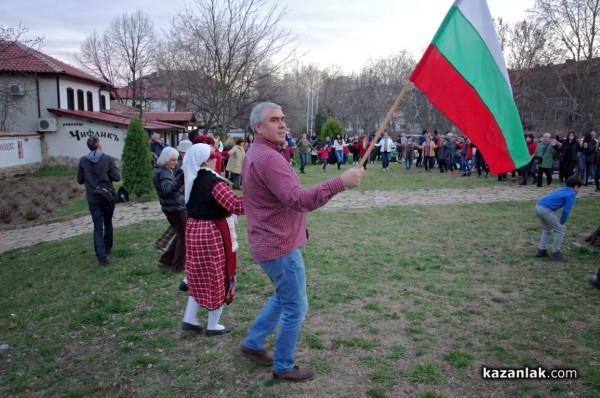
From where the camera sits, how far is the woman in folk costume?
4.23 m

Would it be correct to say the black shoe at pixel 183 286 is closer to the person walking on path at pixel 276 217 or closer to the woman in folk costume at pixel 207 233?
the woman in folk costume at pixel 207 233

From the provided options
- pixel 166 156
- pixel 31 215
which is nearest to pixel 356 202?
pixel 166 156

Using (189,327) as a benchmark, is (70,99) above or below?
above

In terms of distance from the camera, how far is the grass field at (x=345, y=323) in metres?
3.60

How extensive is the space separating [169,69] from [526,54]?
32.8 meters

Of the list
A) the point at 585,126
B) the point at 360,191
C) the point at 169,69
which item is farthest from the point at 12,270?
the point at 585,126

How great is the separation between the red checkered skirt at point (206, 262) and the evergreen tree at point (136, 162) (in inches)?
423

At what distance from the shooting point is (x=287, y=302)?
11.0ft

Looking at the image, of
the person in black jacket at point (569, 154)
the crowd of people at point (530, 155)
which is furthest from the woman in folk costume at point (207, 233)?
the person in black jacket at point (569, 154)

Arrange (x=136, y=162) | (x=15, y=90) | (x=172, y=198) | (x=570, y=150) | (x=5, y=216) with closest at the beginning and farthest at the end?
1. (x=172, y=198)
2. (x=5, y=216)
3. (x=136, y=162)
4. (x=570, y=150)
5. (x=15, y=90)

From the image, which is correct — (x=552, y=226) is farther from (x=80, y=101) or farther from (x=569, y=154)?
(x=80, y=101)

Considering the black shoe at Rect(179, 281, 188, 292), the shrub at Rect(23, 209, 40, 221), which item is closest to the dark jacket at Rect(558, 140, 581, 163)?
the black shoe at Rect(179, 281, 188, 292)

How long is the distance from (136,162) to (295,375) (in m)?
12.0

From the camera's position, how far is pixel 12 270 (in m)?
7.92
